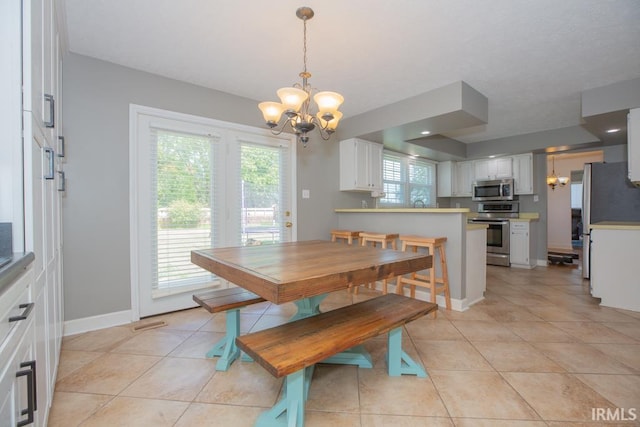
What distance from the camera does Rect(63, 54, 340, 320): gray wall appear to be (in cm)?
248

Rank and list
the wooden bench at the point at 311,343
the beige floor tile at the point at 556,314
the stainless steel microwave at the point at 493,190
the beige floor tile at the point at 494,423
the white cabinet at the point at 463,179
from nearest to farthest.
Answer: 1. the wooden bench at the point at 311,343
2. the beige floor tile at the point at 494,423
3. the beige floor tile at the point at 556,314
4. the stainless steel microwave at the point at 493,190
5. the white cabinet at the point at 463,179

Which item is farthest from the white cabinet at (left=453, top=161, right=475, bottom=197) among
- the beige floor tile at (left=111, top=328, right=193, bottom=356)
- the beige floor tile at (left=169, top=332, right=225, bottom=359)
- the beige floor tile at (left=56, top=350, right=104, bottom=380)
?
the beige floor tile at (left=56, top=350, right=104, bottom=380)

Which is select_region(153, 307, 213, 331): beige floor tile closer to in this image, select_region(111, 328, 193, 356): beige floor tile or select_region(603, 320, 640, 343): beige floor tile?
select_region(111, 328, 193, 356): beige floor tile

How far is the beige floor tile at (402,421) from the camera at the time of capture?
1.43 m

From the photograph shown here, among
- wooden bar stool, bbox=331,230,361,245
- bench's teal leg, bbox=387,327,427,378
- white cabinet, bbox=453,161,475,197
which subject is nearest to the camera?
bench's teal leg, bbox=387,327,427,378

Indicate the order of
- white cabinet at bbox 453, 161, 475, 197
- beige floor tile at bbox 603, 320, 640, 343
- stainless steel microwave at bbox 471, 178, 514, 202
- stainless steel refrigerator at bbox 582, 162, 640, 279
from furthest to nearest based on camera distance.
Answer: white cabinet at bbox 453, 161, 475, 197 < stainless steel microwave at bbox 471, 178, 514, 202 < stainless steel refrigerator at bbox 582, 162, 640, 279 < beige floor tile at bbox 603, 320, 640, 343

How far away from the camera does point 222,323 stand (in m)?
2.72

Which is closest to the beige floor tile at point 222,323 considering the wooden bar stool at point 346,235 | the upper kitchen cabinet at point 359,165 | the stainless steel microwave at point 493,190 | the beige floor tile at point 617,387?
the wooden bar stool at point 346,235

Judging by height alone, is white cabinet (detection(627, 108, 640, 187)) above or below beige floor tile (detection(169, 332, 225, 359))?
above

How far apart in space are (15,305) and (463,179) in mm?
6975

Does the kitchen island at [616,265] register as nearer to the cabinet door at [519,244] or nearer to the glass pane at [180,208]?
the cabinet door at [519,244]

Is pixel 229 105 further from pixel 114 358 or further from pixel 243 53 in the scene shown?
pixel 114 358

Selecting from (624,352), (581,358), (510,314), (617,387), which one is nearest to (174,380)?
(617,387)

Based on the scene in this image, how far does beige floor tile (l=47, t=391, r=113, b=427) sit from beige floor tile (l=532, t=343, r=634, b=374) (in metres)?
2.95
